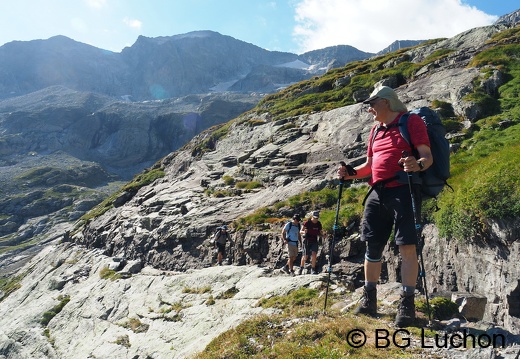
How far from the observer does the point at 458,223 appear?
10320 mm

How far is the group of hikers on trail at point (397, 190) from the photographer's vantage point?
579 cm

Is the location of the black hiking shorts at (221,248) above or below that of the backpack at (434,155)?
below

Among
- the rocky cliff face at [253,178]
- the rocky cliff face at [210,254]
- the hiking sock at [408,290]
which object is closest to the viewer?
the hiking sock at [408,290]

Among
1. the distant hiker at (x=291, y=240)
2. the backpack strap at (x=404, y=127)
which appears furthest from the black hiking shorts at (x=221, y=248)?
the backpack strap at (x=404, y=127)

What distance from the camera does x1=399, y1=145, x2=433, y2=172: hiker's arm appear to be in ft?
18.1

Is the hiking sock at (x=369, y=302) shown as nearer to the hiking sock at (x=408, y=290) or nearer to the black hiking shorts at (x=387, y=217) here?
the black hiking shorts at (x=387, y=217)

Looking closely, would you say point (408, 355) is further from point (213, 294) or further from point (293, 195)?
point (293, 195)

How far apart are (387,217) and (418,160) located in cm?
115

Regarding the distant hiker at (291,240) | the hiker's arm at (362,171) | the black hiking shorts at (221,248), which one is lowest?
the black hiking shorts at (221,248)

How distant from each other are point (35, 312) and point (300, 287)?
24272mm

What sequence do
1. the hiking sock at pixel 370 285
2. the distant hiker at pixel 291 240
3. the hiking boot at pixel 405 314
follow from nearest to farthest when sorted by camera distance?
the hiking boot at pixel 405 314, the hiking sock at pixel 370 285, the distant hiker at pixel 291 240

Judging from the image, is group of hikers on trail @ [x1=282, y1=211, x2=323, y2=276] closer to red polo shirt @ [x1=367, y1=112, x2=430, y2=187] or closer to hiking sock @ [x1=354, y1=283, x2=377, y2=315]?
hiking sock @ [x1=354, y1=283, x2=377, y2=315]

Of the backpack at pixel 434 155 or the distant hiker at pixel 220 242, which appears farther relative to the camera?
the distant hiker at pixel 220 242

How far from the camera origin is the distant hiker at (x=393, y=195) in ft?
19.0
